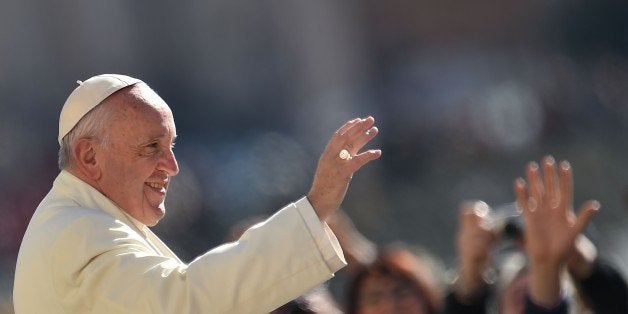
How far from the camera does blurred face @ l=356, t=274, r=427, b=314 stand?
4906 mm

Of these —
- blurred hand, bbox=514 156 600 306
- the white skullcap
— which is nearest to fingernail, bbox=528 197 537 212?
blurred hand, bbox=514 156 600 306

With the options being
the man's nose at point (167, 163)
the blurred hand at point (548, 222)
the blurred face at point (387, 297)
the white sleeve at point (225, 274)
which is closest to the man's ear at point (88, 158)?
the man's nose at point (167, 163)

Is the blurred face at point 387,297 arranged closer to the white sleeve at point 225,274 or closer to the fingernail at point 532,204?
the fingernail at point 532,204

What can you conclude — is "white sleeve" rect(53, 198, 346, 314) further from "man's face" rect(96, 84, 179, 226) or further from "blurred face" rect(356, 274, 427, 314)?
"blurred face" rect(356, 274, 427, 314)

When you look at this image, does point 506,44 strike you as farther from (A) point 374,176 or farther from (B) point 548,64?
(A) point 374,176

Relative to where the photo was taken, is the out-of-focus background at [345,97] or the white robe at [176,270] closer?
the white robe at [176,270]

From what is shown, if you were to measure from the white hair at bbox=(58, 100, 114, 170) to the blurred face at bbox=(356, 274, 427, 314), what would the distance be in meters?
1.54

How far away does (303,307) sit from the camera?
511 cm

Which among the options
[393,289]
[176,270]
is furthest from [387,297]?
[176,270]

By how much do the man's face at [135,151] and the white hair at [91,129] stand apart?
0.06ft

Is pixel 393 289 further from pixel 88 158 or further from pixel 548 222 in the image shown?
pixel 88 158

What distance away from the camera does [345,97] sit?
A: 11031mm

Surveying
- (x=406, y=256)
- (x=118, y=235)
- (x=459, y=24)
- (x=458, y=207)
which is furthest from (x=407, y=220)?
(x=459, y=24)

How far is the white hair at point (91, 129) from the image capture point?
11.8 ft
